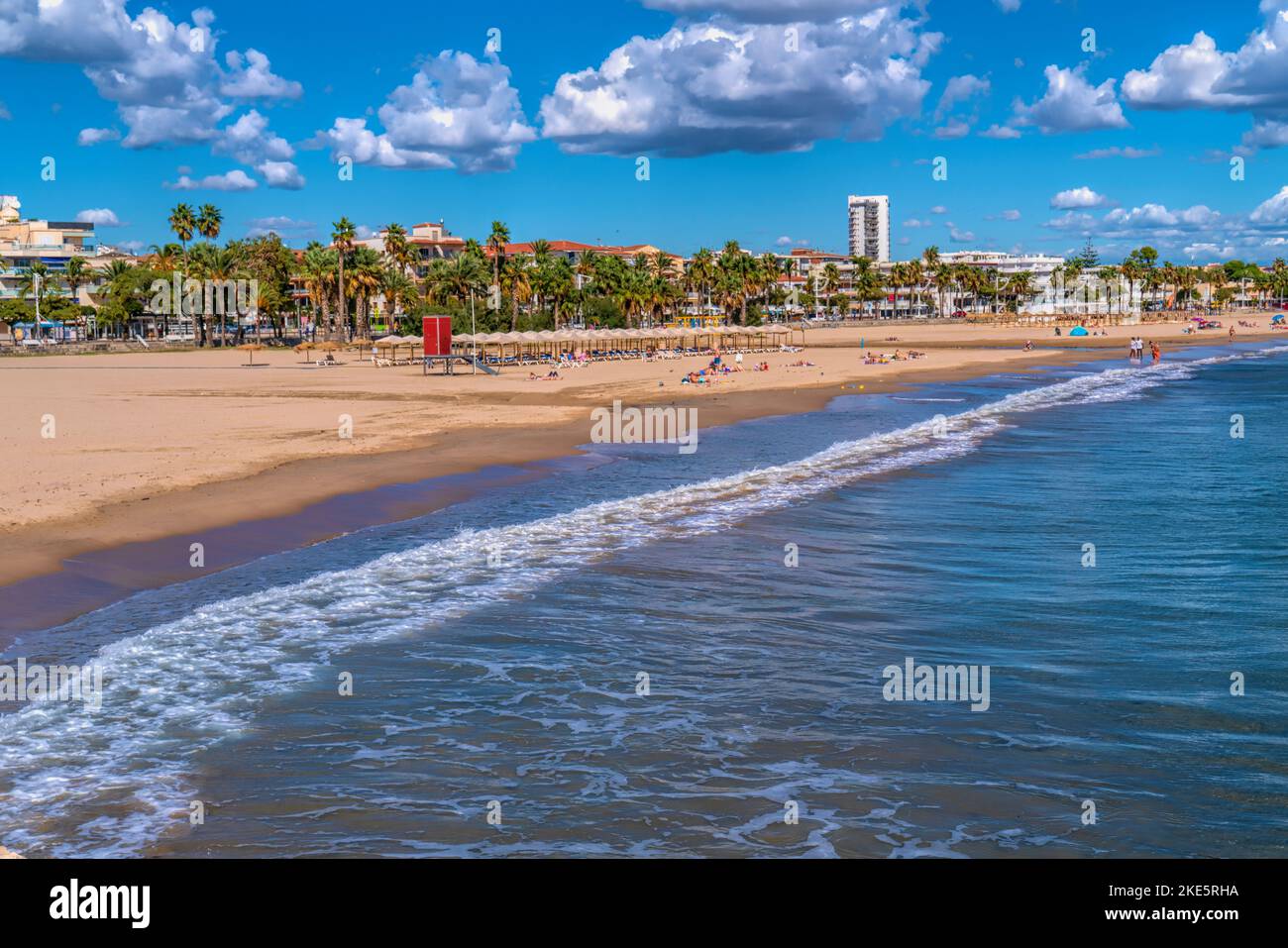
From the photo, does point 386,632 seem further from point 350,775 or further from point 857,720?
point 857,720

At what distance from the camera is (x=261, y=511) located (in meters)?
18.0

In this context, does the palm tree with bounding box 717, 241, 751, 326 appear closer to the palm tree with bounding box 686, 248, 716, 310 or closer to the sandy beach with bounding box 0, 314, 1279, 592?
the palm tree with bounding box 686, 248, 716, 310

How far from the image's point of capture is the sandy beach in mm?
17469

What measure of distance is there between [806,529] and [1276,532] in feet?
21.5

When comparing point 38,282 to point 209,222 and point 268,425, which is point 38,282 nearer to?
point 209,222

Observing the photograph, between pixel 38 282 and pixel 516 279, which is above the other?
pixel 38 282

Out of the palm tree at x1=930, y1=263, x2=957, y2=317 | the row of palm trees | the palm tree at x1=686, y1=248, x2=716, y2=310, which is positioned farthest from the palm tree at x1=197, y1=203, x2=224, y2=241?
the palm tree at x1=930, y1=263, x2=957, y2=317

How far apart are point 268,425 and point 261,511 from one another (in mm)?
12573

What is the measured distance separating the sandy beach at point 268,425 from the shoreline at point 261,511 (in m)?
0.06

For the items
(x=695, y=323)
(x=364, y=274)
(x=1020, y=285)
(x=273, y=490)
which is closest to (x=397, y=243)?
(x=364, y=274)

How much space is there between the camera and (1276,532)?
16672mm
